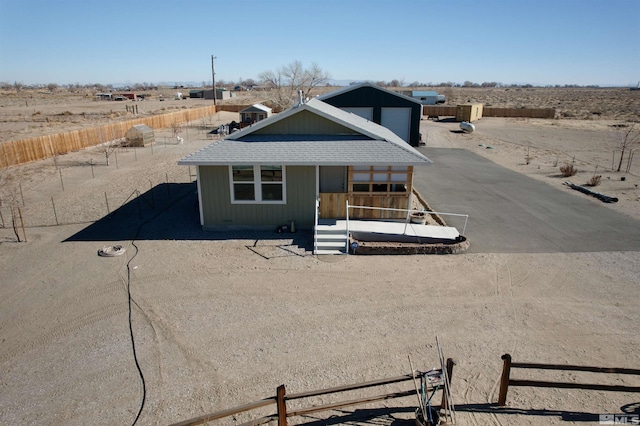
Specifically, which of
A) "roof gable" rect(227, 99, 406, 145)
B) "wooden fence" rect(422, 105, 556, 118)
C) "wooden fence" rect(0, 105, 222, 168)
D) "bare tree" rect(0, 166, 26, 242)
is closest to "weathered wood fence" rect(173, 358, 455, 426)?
"roof gable" rect(227, 99, 406, 145)

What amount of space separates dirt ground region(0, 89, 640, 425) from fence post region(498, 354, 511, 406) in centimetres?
20

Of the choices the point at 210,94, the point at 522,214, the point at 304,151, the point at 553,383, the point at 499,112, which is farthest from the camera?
the point at 210,94

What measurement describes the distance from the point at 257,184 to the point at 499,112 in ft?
183

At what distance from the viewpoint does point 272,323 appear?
9.49m

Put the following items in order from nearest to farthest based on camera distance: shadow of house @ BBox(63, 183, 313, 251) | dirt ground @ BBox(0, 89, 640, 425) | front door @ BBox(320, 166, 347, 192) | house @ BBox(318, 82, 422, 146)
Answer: dirt ground @ BBox(0, 89, 640, 425) < shadow of house @ BBox(63, 183, 313, 251) < front door @ BBox(320, 166, 347, 192) < house @ BBox(318, 82, 422, 146)

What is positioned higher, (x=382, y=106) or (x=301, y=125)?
(x=382, y=106)

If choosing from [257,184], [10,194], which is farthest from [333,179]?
[10,194]

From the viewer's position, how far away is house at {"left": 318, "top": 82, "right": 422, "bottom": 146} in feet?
105

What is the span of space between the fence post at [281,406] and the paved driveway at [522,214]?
9.57 m

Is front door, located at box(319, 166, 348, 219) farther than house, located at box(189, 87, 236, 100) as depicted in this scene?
No

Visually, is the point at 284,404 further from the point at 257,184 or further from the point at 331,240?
the point at 257,184

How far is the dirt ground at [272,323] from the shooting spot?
7176 mm

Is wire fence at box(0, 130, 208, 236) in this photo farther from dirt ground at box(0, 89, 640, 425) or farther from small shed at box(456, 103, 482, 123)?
small shed at box(456, 103, 482, 123)

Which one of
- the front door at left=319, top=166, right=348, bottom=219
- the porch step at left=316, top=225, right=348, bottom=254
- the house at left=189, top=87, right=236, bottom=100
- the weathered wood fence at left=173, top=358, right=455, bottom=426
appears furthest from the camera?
the house at left=189, top=87, right=236, bottom=100
